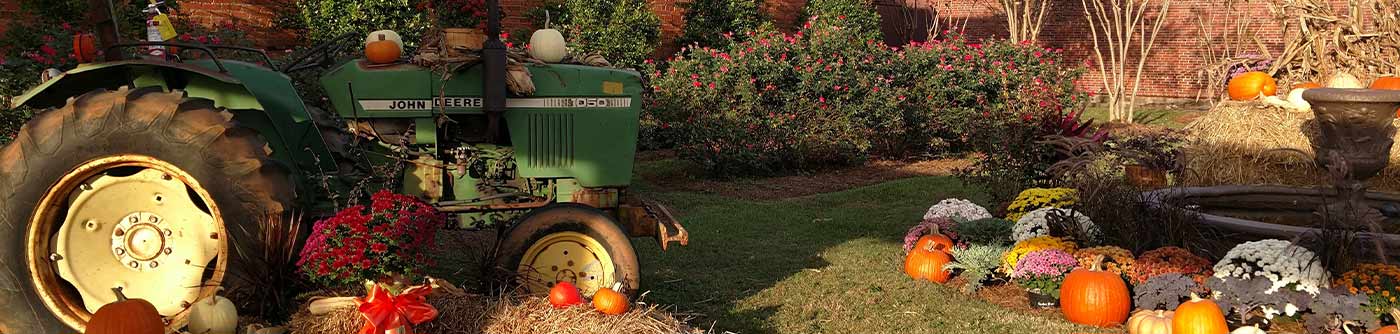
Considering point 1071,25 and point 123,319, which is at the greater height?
point 123,319

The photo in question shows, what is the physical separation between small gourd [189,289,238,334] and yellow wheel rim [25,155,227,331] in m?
0.25

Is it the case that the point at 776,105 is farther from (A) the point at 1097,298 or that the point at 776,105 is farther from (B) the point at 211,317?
(B) the point at 211,317

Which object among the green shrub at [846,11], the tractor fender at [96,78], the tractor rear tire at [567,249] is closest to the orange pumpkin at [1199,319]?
the tractor rear tire at [567,249]

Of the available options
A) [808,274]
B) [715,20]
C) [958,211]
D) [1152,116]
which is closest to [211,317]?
[808,274]

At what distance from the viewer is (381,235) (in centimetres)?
426

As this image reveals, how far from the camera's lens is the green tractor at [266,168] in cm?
429

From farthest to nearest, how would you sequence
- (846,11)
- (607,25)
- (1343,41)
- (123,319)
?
1. (846,11)
2. (607,25)
3. (1343,41)
4. (123,319)

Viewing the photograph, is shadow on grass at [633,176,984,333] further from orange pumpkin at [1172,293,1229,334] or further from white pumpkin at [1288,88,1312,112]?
white pumpkin at [1288,88,1312,112]

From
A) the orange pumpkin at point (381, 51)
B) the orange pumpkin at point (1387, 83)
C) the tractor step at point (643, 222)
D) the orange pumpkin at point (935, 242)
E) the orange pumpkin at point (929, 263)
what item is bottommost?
the orange pumpkin at point (929, 263)

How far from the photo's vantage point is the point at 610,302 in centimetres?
457

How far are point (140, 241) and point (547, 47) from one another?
80.8 inches

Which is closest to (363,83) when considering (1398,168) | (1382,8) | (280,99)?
(280,99)

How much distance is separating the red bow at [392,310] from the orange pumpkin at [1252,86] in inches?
328

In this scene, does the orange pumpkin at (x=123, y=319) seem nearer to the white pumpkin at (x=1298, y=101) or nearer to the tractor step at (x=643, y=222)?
the tractor step at (x=643, y=222)
